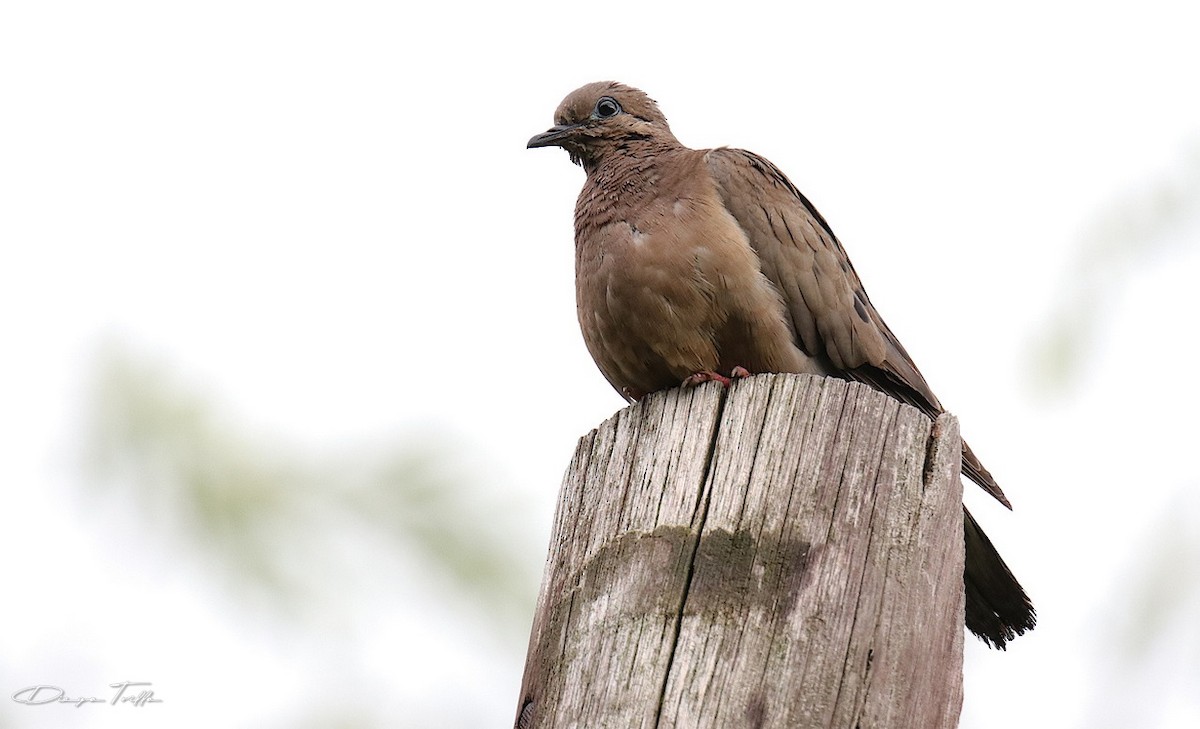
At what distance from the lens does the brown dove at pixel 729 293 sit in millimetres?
4680

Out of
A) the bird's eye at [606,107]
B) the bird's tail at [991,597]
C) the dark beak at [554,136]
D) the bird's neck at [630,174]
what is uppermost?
the bird's eye at [606,107]

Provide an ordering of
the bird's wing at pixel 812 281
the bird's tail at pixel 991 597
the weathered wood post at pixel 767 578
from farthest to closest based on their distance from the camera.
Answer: the bird's wing at pixel 812 281
the bird's tail at pixel 991 597
the weathered wood post at pixel 767 578

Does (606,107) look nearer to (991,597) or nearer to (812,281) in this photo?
(812,281)

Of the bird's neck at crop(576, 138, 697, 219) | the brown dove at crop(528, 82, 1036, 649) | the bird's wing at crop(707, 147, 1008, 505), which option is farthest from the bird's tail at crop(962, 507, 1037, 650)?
the bird's neck at crop(576, 138, 697, 219)

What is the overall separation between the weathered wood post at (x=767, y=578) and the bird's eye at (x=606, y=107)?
123 inches

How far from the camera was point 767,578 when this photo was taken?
2877 millimetres

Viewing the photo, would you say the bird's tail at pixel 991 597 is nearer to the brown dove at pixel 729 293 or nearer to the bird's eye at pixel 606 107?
the brown dove at pixel 729 293

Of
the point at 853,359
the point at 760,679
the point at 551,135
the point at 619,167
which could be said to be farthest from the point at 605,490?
the point at 551,135

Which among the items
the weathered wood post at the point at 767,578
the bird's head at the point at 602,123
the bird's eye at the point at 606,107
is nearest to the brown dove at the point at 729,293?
the bird's head at the point at 602,123

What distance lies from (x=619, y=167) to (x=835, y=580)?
3119 millimetres

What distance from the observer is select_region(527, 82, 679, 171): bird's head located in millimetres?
6059

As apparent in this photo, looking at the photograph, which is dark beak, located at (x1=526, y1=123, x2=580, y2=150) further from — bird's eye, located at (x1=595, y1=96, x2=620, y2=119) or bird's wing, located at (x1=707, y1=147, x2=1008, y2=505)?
bird's wing, located at (x1=707, y1=147, x2=1008, y2=505)

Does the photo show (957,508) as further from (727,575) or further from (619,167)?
(619,167)

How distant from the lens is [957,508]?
10.4 ft
